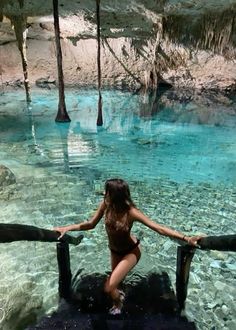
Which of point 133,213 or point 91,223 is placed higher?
point 133,213

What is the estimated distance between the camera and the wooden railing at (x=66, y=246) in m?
2.46

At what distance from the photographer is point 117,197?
9.70ft

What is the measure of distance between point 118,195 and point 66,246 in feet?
2.14

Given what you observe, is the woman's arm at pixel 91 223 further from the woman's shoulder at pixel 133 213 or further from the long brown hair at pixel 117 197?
the woman's shoulder at pixel 133 213

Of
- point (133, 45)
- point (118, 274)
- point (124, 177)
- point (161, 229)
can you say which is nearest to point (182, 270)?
point (161, 229)

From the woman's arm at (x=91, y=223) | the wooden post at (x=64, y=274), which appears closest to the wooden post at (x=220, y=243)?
the woman's arm at (x=91, y=223)

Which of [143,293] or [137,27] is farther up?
[137,27]

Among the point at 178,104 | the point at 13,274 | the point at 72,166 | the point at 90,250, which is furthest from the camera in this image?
the point at 178,104

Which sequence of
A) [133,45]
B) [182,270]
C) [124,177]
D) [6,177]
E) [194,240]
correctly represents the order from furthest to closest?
[133,45]
[124,177]
[6,177]
[182,270]
[194,240]

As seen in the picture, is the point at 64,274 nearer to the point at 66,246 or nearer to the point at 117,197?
the point at 66,246

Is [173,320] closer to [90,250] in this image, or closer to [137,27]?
[90,250]

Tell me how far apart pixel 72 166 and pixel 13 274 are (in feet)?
11.3

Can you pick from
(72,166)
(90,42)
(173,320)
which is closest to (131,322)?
(173,320)

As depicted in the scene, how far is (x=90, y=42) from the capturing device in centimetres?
1558
